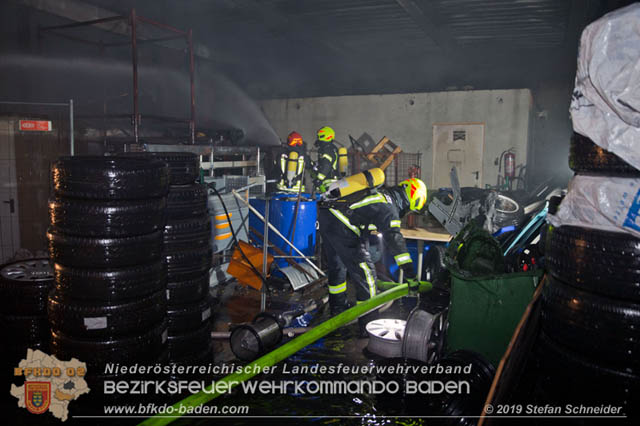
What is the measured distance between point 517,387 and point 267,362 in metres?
1.83

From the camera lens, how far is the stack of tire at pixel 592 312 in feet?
8.77

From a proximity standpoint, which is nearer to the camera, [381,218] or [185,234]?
[185,234]

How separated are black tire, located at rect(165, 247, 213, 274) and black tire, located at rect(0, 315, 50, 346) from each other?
1.29m

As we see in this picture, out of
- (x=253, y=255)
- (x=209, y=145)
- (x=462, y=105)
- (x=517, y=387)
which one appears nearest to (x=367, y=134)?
(x=462, y=105)

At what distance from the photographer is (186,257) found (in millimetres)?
3990

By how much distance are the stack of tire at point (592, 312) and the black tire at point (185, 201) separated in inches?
114

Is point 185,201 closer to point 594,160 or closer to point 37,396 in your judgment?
point 37,396

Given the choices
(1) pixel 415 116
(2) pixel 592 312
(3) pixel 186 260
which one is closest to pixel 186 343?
(3) pixel 186 260

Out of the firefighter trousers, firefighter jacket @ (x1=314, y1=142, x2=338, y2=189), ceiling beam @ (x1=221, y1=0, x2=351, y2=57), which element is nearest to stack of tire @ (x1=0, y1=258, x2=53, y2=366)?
the firefighter trousers

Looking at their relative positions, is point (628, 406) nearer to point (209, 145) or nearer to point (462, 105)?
point (209, 145)

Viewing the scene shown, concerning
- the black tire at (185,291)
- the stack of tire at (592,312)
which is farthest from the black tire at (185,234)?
the stack of tire at (592,312)

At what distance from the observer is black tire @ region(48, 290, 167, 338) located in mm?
3111

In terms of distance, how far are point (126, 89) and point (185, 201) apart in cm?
846

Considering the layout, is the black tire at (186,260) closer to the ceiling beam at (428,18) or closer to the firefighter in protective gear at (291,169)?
the firefighter in protective gear at (291,169)
